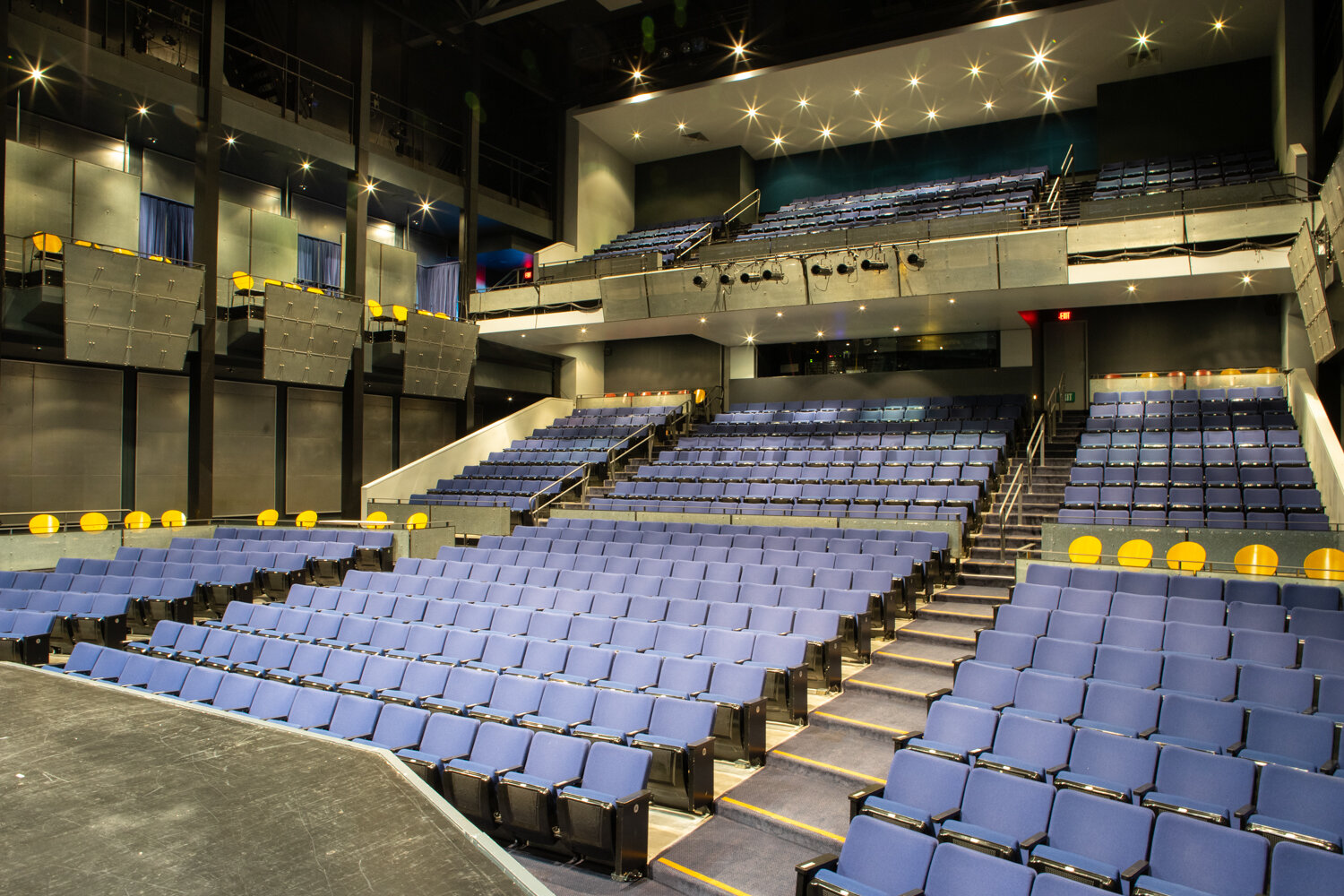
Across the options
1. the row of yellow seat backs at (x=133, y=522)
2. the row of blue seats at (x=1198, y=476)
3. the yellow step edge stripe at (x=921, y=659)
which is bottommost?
the yellow step edge stripe at (x=921, y=659)

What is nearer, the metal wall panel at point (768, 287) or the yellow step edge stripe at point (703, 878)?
the yellow step edge stripe at point (703, 878)

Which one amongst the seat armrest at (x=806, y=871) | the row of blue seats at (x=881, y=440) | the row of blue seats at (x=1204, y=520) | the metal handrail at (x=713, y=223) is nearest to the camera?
the seat armrest at (x=806, y=871)

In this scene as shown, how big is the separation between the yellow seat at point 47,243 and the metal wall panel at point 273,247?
3075 millimetres

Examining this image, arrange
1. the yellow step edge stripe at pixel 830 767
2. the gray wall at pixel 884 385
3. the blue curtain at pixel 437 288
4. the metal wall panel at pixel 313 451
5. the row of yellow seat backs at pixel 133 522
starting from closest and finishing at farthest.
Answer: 1. the yellow step edge stripe at pixel 830 767
2. the row of yellow seat backs at pixel 133 522
3. the gray wall at pixel 884 385
4. the metal wall panel at pixel 313 451
5. the blue curtain at pixel 437 288

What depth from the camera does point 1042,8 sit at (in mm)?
11844

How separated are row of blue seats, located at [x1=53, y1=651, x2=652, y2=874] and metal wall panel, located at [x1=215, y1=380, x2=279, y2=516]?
378 inches

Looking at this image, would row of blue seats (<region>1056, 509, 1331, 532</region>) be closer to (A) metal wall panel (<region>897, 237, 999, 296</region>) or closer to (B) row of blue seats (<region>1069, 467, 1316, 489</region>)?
(B) row of blue seats (<region>1069, 467, 1316, 489</region>)

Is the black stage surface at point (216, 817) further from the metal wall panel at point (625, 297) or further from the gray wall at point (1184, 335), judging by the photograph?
the gray wall at point (1184, 335)

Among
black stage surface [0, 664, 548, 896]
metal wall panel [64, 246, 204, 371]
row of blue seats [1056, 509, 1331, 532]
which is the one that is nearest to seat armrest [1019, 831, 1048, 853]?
black stage surface [0, 664, 548, 896]

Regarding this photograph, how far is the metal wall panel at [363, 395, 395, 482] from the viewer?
48.9ft

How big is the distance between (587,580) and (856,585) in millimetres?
2255

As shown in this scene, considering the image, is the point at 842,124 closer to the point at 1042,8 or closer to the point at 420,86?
the point at 1042,8

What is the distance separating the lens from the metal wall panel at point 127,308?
31.4ft

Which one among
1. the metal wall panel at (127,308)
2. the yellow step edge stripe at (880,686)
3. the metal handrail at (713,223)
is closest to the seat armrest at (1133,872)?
the yellow step edge stripe at (880,686)
